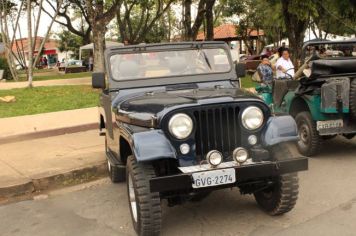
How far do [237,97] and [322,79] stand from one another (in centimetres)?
306

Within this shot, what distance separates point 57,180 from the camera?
Result: 6.64 meters

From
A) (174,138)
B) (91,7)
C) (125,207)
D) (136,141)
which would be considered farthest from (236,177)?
(91,7)

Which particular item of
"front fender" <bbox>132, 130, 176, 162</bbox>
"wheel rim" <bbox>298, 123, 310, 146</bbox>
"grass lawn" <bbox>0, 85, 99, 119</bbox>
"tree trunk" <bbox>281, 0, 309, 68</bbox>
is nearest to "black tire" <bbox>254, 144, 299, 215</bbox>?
"front fender" <bbox>132, 130, 176, 162</bbox>

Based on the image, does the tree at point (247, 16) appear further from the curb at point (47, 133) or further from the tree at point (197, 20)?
the curb at point (47, 133)

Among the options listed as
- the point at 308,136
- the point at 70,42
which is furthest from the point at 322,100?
the point at 70,42

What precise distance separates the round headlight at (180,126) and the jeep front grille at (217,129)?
10cm

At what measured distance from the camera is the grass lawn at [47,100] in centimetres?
1295

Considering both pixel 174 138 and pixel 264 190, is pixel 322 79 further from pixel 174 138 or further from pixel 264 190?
pixel 174 138

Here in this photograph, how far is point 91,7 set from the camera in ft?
54.0

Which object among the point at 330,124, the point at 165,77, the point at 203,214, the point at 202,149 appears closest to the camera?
the point at 202,149

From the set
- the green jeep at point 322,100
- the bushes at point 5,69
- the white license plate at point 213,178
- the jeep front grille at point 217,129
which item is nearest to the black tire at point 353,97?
the green jeep at point 322,100

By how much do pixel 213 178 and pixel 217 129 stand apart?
0.48m

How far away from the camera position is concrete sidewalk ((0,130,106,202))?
253 inches

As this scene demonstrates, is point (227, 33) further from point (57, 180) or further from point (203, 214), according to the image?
point (203, 214)
